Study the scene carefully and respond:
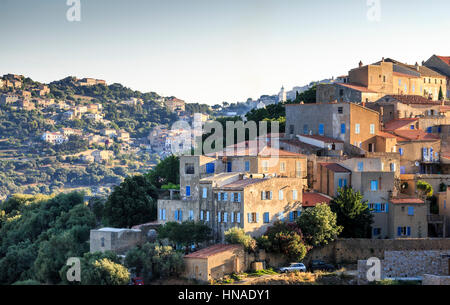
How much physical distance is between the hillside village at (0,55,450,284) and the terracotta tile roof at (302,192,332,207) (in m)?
0.07

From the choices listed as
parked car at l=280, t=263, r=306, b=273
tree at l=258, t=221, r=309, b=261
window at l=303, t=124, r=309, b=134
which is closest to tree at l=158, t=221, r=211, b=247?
tree at l=258, t=221, r=309, b=261

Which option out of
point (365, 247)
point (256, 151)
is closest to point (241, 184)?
point (256, 151)

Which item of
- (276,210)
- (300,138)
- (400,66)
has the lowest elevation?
(276,210)

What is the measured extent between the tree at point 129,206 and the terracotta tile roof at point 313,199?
10337mm

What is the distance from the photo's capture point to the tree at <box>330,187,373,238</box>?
4253 centimetres

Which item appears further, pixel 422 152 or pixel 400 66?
pixel 400 66

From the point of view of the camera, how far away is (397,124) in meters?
55.2

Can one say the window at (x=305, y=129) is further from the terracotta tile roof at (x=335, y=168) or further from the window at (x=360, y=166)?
the window at (x=360, y=166)

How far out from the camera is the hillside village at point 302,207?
39625 mm
